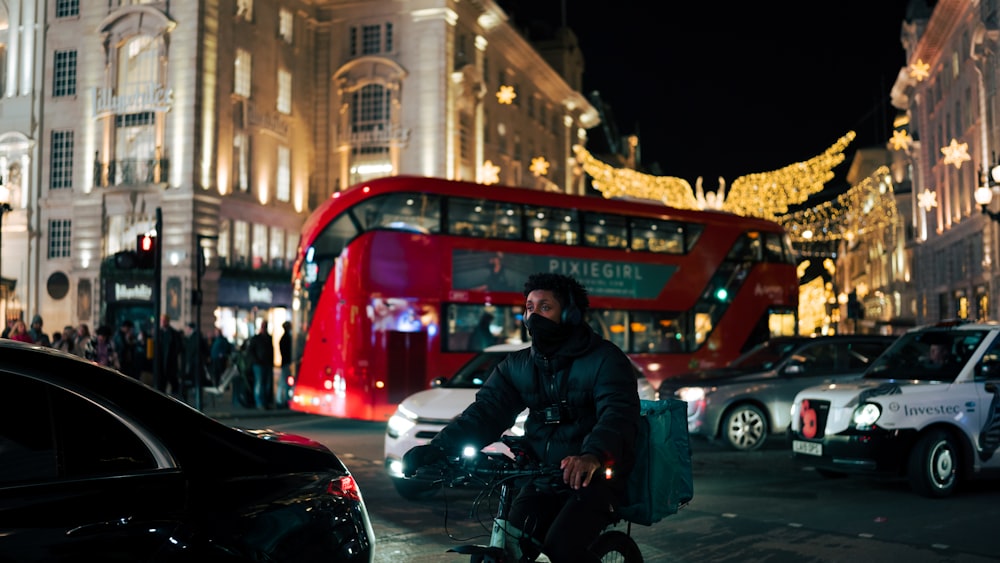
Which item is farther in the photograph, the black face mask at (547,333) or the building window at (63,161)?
the building window at (63,161)

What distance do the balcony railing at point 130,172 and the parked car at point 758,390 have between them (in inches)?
1084

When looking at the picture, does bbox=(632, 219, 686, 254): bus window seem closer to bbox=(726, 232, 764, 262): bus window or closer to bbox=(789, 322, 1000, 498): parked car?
bbox=(726, 232, 764, 262): bus window

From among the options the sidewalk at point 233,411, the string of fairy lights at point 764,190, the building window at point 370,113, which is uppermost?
the building window at point 370,113

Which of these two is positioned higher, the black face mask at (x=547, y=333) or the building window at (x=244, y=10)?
the building window at (x=244, y=10)

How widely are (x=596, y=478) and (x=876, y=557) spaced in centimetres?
412

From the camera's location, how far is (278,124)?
41.9m

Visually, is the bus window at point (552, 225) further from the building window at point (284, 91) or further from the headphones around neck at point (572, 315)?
the building window at point (284, 91)

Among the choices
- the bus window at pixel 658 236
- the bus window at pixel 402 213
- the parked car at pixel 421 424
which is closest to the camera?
the parked car at pixel 421 424

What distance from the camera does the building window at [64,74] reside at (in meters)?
39.4

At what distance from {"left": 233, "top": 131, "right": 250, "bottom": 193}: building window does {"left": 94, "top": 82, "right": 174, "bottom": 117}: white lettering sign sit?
3.02 metres

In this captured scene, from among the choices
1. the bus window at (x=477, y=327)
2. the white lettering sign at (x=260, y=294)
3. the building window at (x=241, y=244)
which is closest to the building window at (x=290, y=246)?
the white lettering sign at (x=260, y=294)

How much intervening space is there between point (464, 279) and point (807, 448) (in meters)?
7.98

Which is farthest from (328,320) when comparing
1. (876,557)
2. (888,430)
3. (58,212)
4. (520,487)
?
(58,212)

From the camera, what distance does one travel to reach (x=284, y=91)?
4322cm
